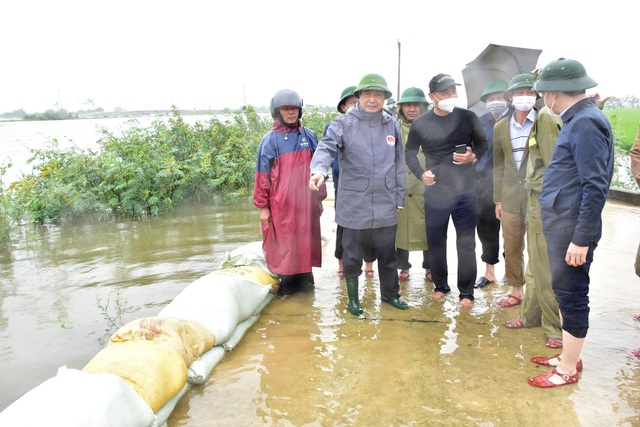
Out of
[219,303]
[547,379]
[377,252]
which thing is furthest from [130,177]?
[547,379]

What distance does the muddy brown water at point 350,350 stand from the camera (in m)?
2.48

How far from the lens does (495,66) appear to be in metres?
5.18

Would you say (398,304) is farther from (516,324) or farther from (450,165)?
(450,165)

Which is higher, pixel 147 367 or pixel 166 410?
pixel 147 367

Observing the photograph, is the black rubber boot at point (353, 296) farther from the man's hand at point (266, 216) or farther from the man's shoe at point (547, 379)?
the man's shoe at point (547, 379)

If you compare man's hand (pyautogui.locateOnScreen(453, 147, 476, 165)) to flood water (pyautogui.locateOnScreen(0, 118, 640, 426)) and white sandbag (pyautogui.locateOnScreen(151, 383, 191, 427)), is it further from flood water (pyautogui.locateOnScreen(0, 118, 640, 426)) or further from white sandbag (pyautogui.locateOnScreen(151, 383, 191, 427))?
white sandbag (pyautogui.locateOnScreen(151, 383, 191, 427))

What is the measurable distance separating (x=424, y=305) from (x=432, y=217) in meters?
0.72

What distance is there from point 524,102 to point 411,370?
2.17m

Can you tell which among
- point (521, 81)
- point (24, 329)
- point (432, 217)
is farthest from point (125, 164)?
point (521, 81)

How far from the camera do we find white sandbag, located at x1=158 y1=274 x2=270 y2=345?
312 cm

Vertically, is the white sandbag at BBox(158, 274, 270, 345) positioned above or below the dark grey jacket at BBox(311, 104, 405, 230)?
below

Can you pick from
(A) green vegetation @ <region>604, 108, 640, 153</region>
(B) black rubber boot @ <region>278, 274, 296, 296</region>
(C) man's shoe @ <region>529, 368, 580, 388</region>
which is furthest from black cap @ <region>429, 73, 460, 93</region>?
Answer: (A) green vegetation @ <region>604, 108, 640, 153</region>

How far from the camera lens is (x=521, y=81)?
367 cm

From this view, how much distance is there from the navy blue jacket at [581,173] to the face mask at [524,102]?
3.76 ft
